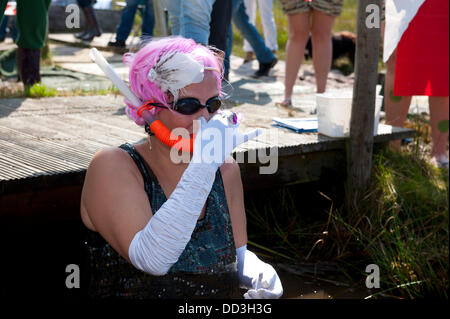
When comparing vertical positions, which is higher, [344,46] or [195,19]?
[195,19]

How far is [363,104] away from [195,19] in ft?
3.28

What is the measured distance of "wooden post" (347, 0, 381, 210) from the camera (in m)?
3.18

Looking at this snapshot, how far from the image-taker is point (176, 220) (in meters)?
1.56

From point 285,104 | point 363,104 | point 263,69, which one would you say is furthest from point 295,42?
point 263,69

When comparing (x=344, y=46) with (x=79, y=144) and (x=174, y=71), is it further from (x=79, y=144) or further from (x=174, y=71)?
(x=174, y=71)

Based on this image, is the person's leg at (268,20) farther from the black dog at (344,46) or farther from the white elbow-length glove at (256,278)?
the white elbow-length glove at (256,278)

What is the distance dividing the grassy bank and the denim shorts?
1.15 m

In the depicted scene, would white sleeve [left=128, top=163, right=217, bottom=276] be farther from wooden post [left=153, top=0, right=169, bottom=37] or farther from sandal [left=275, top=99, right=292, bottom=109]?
sandal [left=275, top=99, right=292, bottom=109]

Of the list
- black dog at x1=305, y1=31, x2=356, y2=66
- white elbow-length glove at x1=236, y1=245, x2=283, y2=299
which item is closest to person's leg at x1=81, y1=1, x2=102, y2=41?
black dog at x1=305, y1=31, x2=356, y2=66

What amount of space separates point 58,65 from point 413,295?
472cm

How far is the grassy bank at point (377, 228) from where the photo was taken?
2.91 meters

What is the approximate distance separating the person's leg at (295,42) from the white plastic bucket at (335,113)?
1.11m

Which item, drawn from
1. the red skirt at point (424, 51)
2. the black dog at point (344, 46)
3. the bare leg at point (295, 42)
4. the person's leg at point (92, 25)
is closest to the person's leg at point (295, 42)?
the bare leg at point (295, 42)
